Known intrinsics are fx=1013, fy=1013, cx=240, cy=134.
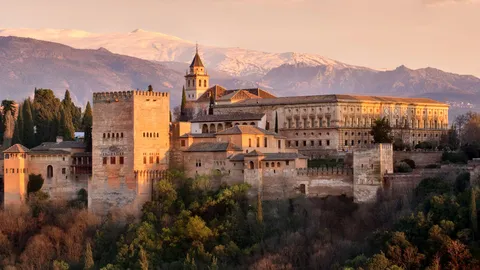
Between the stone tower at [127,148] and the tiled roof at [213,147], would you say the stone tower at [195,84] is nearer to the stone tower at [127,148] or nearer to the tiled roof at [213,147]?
the tiled roof at [213,147]

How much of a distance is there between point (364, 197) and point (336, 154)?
45.7 ft

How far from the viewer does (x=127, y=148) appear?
1959 inches

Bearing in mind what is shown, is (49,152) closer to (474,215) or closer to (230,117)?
(230,117)

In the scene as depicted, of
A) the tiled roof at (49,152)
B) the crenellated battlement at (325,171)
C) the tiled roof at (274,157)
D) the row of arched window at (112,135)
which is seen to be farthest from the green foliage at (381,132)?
the tiled roof at (49,152)

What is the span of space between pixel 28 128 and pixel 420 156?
2428 cm

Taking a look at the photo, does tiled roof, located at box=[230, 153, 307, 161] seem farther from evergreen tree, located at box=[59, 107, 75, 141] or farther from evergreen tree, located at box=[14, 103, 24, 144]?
evergreen tree, located at box=[14, 103, 24, 144]

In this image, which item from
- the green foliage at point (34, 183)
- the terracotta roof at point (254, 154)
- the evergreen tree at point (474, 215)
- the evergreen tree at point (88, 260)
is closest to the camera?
the evergreen tree at point (474, 215)

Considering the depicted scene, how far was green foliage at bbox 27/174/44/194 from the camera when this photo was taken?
51844 millimetres

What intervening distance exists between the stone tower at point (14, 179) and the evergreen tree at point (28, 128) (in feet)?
31.1

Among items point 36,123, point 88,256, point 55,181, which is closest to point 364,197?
point 88,256

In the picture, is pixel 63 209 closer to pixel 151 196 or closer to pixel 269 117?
pixel 151 196

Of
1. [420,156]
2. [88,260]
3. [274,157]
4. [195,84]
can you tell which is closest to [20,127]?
[195,84]

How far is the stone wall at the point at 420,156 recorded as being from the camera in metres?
53.1

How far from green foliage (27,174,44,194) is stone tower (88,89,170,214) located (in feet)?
9.95
